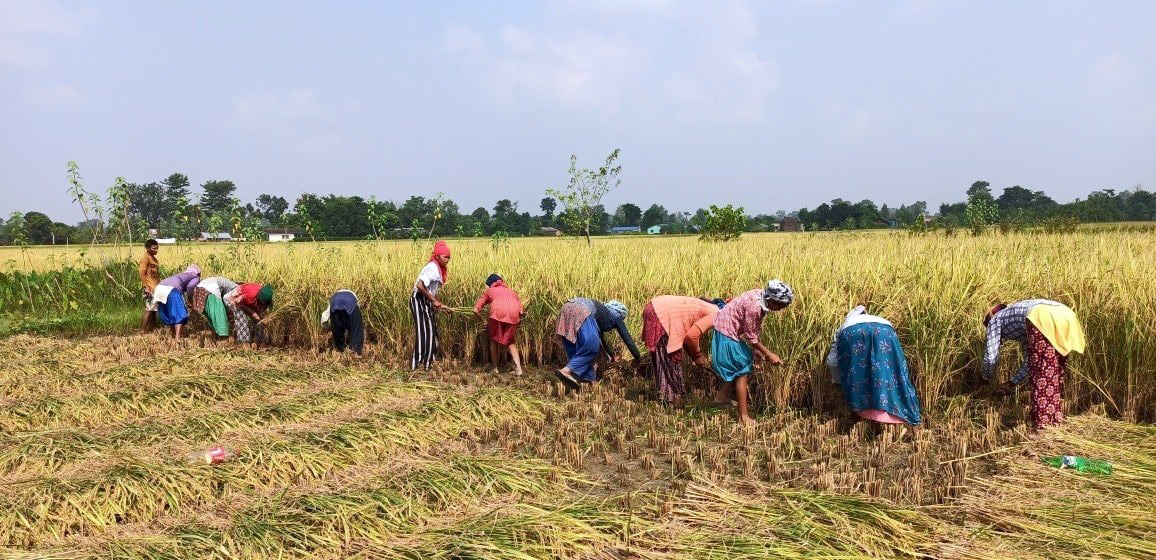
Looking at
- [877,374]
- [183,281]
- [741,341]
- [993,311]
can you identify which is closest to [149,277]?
[183,281]

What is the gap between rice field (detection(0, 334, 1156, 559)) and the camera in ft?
9.38

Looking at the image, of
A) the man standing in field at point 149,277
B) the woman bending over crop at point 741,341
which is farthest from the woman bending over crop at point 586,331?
the man standing in field at point 149,277

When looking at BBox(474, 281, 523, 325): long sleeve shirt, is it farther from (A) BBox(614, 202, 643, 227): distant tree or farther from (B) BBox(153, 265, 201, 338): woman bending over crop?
(A) BBox(614, 202, 643, 227): distant tree

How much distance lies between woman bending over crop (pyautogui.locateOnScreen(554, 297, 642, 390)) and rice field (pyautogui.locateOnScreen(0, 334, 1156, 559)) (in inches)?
11.4

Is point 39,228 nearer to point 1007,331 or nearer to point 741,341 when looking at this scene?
point 741,341

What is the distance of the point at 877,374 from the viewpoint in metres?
4.25

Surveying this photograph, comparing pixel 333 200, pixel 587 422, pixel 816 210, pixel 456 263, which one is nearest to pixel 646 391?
pixel 587 422

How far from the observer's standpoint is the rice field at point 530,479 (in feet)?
9.38

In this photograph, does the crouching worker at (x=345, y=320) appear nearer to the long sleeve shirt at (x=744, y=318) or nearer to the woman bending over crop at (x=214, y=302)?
the woman bending over crop at (x=214, y=302)

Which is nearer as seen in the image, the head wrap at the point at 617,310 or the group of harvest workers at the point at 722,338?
the group of harvest workers at the point at 722,338

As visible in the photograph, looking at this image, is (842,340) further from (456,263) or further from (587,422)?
(456,263)

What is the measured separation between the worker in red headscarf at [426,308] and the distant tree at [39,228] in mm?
39326

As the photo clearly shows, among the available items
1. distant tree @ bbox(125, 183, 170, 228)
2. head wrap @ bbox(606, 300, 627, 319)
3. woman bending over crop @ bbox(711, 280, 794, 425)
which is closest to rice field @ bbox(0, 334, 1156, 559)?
woman bending over crop @ bbox(711, 280, 794, 425)

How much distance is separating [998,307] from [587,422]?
3018mm
